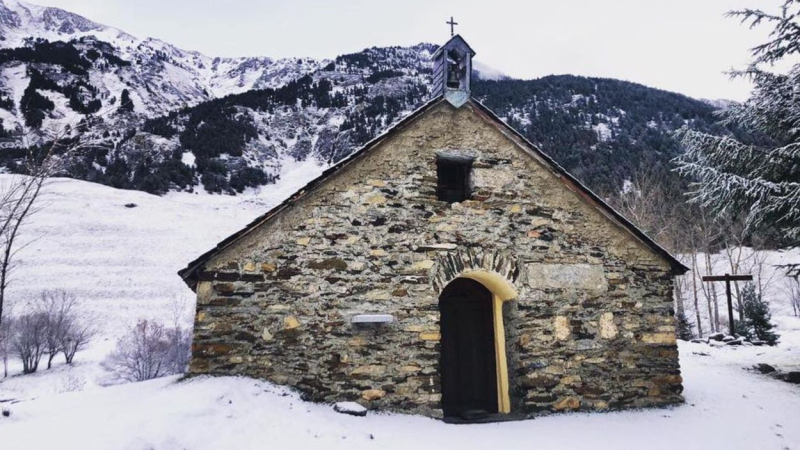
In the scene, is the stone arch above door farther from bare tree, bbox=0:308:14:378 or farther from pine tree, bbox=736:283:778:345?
bare tree, bbox=0:308:14:378

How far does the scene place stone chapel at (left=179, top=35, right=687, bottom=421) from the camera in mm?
6273

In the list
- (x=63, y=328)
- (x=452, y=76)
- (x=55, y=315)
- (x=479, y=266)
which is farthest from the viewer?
(x=55, y=315)

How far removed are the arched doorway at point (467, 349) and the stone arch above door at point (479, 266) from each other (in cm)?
89

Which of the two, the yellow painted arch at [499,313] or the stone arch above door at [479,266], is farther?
the yellow painted arch at [499,313]

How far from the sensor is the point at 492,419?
6.75m

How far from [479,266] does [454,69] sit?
384cm

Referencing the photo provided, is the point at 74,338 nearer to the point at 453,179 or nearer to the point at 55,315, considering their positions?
the point at 55,315

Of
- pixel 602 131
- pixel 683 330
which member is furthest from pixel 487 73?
pixel 683 330

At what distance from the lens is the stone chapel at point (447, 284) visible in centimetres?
627

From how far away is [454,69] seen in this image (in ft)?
27.6

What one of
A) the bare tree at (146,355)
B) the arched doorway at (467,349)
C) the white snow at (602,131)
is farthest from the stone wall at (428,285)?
Answer: the white snow at (602,131)

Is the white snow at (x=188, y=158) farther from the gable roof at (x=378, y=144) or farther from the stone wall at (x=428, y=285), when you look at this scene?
the stone wall at (x=428, y=285)

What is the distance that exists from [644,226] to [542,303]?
18.7m

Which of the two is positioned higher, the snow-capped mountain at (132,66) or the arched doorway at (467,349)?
the snow-capped mountain at (132,66)
